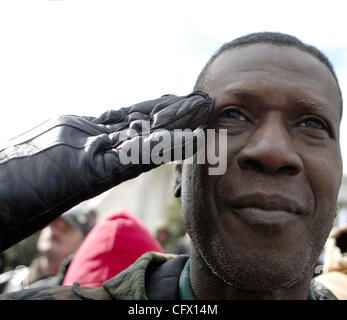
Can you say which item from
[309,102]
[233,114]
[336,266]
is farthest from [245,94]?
[336,266]

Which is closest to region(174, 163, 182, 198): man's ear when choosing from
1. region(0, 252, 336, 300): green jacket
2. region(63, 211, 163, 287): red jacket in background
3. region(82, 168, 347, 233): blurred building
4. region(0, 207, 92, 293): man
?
region(0, 252, 336, 300): green jacket

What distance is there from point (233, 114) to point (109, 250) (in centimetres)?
164

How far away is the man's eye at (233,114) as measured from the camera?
6.00 feet

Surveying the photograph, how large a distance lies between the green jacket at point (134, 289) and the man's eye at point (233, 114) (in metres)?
0.80

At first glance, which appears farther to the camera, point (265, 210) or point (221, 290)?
point (221, 290)

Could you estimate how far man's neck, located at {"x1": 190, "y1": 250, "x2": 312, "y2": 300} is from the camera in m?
1.86

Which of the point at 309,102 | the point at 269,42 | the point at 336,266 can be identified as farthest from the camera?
the point at 336,266

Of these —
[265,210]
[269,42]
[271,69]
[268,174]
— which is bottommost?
[265,210]

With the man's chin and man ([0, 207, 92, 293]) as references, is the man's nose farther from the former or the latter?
man ([0, 207, 92, 293])

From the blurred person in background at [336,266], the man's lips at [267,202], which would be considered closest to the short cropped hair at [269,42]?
the man's lips at [267,202]

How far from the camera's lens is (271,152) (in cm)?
161

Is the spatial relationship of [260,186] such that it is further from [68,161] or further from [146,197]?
[146,197]
